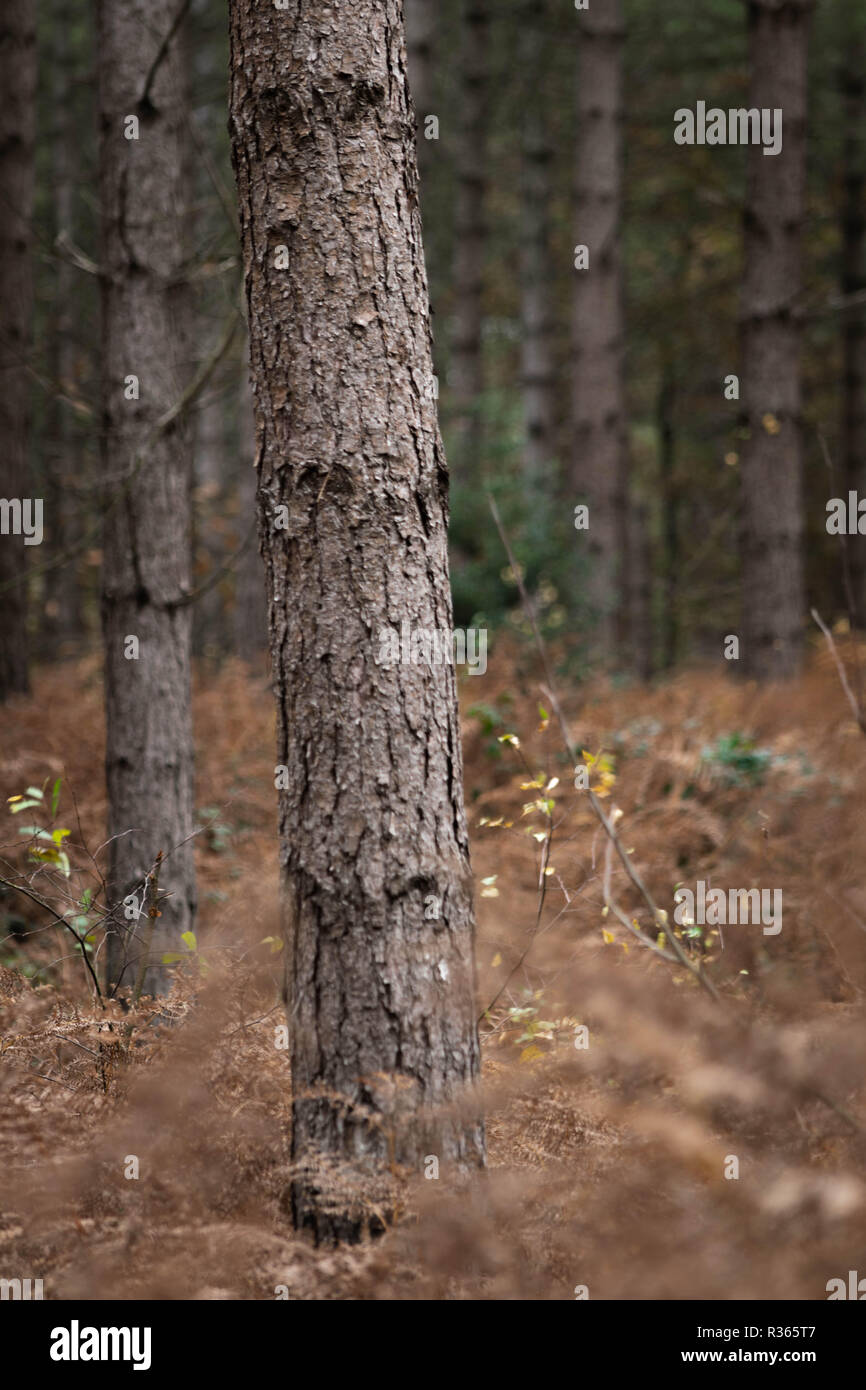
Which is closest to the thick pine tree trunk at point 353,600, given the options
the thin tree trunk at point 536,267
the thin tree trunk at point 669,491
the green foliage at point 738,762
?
the green foliage at point 738,762

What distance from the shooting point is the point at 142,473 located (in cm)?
485

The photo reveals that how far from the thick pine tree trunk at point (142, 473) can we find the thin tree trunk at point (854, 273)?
488 inches

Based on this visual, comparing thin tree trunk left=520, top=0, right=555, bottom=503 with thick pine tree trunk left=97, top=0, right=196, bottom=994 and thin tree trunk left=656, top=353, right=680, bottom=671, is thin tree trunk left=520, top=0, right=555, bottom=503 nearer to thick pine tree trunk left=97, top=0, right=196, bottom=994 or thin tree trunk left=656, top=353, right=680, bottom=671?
thin tree trunk left=656, top=353, right=680, bottom=671

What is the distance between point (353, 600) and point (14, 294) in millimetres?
7834

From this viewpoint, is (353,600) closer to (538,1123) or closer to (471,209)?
(538,1123)

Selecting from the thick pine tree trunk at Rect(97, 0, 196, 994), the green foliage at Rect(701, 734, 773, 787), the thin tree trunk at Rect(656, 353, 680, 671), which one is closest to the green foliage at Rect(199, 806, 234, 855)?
the thick pine tree trunk at Rect(97, 0, 196, 994)

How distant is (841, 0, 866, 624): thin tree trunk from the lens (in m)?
15.2

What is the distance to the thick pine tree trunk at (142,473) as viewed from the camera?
4.85 m

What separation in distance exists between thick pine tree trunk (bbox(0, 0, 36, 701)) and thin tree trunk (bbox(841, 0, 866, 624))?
10.9 meters

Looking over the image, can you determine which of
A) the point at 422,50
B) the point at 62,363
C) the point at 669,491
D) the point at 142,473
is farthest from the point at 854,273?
the point at 142,473

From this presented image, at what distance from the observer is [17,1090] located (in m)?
3.06

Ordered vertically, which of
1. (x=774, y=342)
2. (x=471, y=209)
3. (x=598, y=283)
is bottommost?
(x=774, y=342)

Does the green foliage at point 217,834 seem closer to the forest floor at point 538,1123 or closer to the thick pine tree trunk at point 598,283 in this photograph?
the forest floor at point 538,1123
